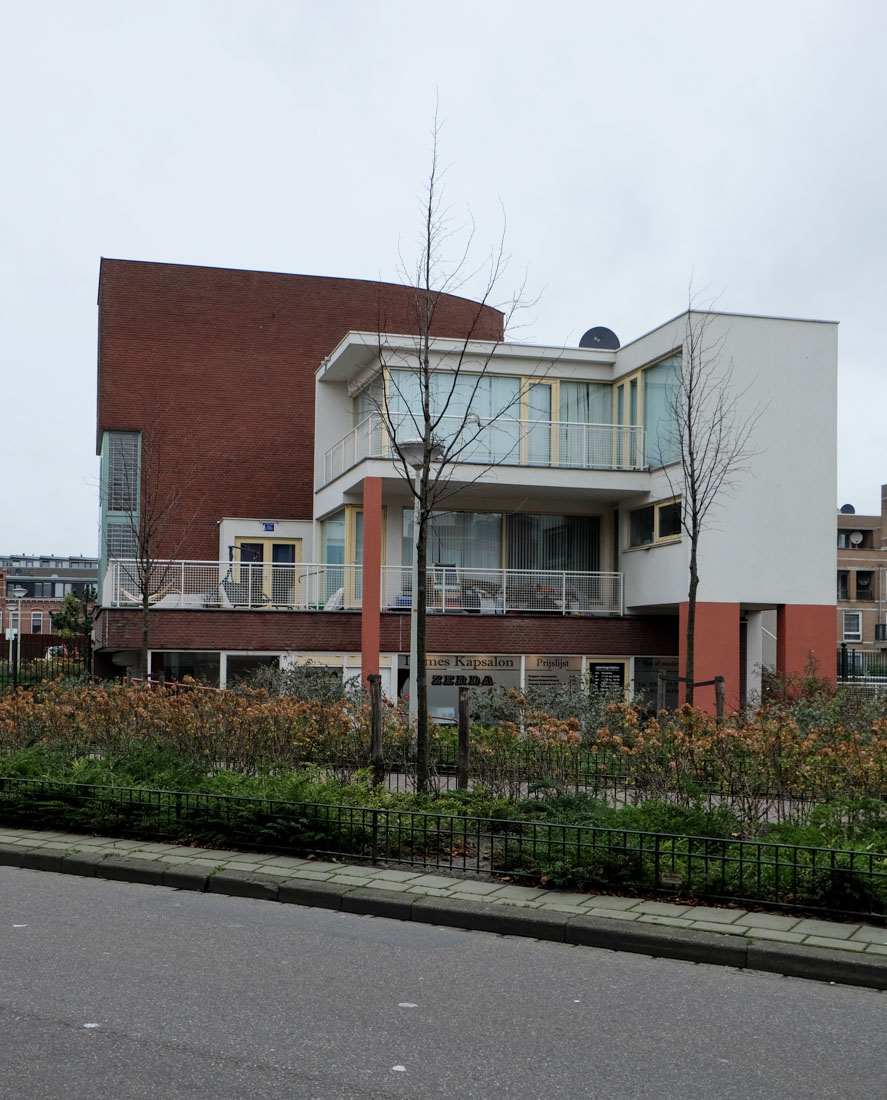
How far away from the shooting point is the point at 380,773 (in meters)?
10.7

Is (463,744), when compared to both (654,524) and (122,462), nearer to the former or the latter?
(654,524)

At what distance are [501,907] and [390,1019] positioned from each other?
2101mm

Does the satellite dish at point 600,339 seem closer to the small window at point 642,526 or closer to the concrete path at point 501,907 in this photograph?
the small window at point 642,526

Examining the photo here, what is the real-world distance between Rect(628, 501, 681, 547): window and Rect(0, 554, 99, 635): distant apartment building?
72295 mm

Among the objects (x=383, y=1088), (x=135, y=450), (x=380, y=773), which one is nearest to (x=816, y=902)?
(x=383, y=1088)

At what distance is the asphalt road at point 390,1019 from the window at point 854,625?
205 ft

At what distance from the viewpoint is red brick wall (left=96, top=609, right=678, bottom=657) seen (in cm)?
2492

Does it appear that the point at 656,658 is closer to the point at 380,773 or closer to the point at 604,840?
the point at 380,773

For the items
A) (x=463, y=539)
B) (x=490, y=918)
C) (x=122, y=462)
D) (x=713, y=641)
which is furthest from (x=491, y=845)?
(x=122, y=462)

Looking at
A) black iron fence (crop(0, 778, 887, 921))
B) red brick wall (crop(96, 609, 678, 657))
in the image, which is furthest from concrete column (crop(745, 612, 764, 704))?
black iron fence (crop(0, 778, 887, 921))

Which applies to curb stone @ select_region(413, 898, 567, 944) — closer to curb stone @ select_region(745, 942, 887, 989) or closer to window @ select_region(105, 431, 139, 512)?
curb stone @ select_region(745, 942, 887, 989)

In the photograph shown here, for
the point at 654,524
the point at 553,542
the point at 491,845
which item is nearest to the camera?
the point at 491,845

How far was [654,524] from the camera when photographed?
26906 millimetres

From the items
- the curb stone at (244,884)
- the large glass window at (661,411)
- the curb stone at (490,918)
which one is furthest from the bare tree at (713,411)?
the curb stone at (490,918)
